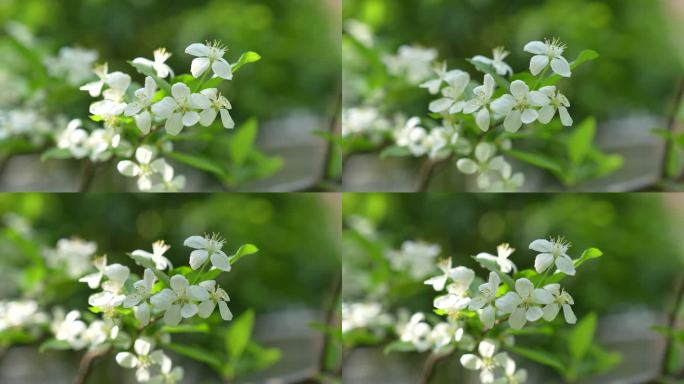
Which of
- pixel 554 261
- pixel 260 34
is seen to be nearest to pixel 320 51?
pixel 260 34

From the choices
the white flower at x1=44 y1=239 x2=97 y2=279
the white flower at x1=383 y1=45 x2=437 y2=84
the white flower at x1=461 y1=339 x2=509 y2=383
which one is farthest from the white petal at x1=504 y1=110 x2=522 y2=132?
the white flower at x1=44 y1=239 x2=97 y2=279

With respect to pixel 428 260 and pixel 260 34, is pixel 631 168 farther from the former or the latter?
pixel 260 34

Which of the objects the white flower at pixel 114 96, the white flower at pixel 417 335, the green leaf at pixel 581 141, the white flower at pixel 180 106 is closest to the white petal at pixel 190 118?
the white flower at pixel 180 106

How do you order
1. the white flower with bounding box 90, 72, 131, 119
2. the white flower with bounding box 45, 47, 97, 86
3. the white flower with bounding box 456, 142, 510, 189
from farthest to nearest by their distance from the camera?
the white flower with bounding box 45, 47, 97, 86
the white flower with bounding box 456, 142, 510, 189
the white flower with bounding box 90, 72, 131, 119

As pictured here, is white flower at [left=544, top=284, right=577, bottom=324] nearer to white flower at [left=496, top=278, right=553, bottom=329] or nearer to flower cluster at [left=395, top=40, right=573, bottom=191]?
white flower at [left=496, top=278, right=553, bottom=329]

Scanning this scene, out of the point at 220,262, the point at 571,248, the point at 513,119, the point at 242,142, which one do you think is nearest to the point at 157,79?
the point at 220,262

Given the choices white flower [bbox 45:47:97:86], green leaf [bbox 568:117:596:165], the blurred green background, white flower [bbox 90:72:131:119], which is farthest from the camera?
the blurred green background
